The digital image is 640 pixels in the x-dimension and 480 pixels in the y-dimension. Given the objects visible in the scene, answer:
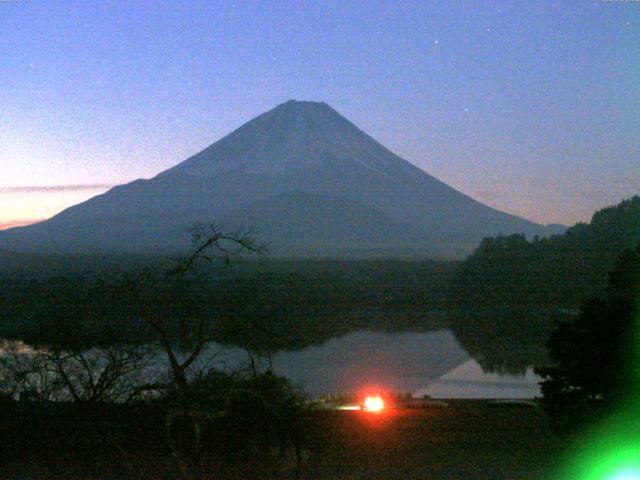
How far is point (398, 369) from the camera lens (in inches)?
670

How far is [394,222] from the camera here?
8625 centimetres

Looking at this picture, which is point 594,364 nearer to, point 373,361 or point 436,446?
point 436,446

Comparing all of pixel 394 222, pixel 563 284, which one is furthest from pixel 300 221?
pixel 563 284

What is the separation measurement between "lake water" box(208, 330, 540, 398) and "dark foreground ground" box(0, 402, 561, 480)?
448 centimetres

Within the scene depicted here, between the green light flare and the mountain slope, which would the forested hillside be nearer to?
the green light flare

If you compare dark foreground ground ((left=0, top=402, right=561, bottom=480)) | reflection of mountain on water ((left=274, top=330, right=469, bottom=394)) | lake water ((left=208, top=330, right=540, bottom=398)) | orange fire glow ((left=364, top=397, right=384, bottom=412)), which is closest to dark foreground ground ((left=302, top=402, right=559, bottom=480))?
dark foreground ground ((left=0, top=402, right=561, bottom=480))

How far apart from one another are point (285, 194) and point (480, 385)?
76.9 metres

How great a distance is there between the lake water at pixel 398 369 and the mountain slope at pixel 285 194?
49.9 meters

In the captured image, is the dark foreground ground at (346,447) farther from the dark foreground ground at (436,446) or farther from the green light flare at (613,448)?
the green light flare at (613,448)

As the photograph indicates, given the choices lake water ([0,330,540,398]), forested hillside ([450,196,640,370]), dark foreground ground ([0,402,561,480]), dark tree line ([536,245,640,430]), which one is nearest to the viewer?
dark foreground ground ([0,402,561,480])

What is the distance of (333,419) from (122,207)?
8628cm

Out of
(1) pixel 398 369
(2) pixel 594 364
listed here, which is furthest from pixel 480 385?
(2) pixel 594 364

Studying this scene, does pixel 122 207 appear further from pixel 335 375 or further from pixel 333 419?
pixel 333 419

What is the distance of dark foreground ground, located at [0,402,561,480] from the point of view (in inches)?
229
